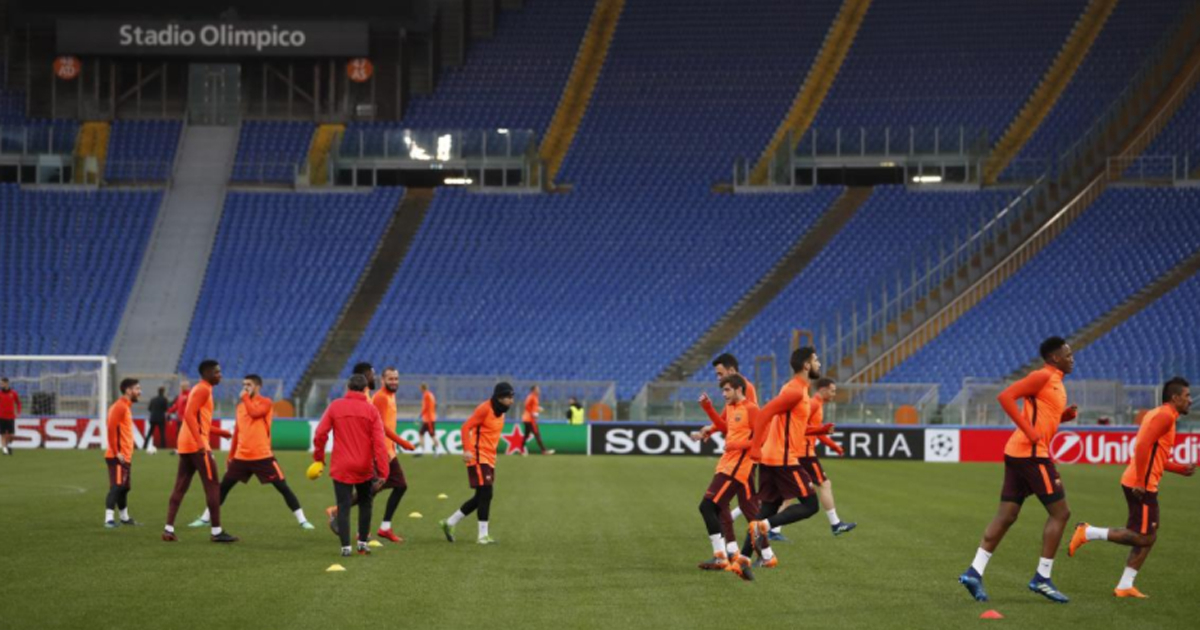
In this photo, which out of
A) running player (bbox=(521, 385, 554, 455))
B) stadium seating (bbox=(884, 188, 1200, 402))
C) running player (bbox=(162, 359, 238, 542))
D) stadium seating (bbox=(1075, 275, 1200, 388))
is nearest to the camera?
running player (bbox=(162, 359, 238, 542))

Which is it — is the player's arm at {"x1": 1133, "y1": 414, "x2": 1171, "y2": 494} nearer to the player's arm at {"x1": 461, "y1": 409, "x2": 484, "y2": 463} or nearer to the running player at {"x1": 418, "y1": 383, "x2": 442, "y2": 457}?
the player's arm at {"x1": 461, "y1": 409, "x2": 484, "y2": 463}

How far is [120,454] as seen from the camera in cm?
1844

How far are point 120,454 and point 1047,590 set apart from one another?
1142 cm

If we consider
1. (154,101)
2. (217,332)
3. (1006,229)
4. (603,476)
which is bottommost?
(603,476)

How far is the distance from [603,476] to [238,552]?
1463cm

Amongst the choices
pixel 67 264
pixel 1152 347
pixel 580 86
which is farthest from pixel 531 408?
pixel 580 86

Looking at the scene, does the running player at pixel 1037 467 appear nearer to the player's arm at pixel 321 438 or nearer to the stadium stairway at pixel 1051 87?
the player's arm at pixel 321 438

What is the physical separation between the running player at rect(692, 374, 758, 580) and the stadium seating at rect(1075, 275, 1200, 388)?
97.2 ft

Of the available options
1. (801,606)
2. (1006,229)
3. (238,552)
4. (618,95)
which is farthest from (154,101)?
(801,606)

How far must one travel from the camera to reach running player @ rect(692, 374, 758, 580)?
48.1ft

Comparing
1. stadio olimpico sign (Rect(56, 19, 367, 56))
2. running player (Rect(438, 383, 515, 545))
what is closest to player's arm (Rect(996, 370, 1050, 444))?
running player (Rect(438, 383, 515, 545))

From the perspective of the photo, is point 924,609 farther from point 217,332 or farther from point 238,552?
point 217,332

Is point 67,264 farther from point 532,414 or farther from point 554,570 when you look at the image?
point 554,570

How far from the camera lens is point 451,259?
4947 cm
